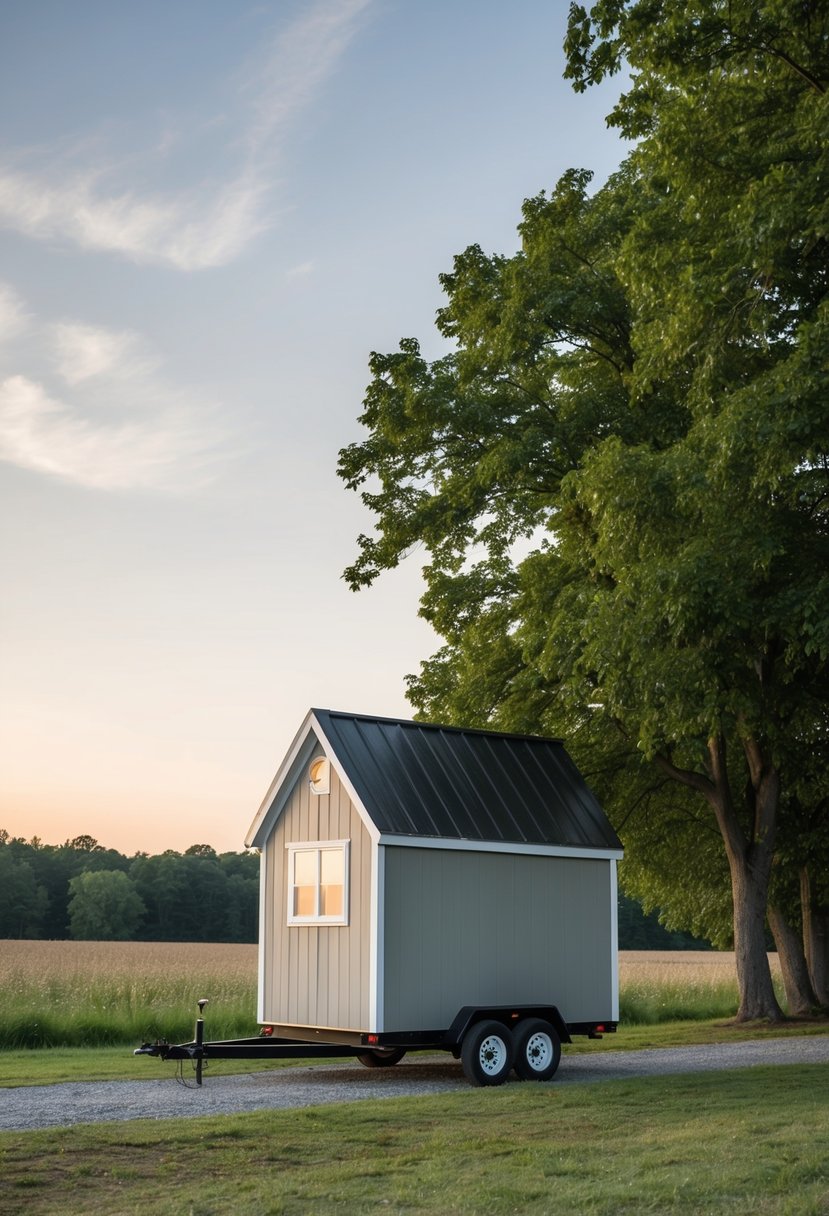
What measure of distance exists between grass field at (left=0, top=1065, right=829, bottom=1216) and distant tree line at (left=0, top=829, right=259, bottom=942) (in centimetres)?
8314

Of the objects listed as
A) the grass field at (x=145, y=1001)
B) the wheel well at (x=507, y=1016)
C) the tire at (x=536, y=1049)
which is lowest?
the grass field at (x=145, y=1001)

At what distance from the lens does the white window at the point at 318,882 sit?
17.5m

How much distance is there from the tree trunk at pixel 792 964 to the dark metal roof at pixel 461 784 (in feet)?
40.7

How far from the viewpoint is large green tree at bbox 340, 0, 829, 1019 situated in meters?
18.7

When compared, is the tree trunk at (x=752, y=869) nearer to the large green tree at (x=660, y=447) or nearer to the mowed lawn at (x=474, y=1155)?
the large green tree at (x=660, y=447)

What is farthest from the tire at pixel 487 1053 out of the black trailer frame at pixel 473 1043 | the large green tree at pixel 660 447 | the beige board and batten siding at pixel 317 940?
the large green tree at pixel 660 447

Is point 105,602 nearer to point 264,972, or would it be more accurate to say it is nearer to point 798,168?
point 264,972

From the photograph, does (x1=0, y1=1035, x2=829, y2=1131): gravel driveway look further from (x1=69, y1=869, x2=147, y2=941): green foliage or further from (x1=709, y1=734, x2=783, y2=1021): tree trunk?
(x1=69, y1=869, x2=147, y2=941): green foliage

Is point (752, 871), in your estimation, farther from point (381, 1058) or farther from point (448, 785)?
point (448, 785)

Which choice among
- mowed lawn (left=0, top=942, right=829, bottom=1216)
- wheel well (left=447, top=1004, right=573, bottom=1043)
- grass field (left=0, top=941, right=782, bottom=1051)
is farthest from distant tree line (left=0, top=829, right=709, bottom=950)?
mowed lawn (left=0, top=942, right=829, bottom=1216)

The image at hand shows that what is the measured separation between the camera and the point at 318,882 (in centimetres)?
1797

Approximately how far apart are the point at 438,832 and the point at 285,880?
2.63m

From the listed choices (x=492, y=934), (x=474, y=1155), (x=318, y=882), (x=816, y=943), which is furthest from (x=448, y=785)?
(x=816, y=943)

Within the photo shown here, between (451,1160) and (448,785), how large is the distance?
25.4 ft
